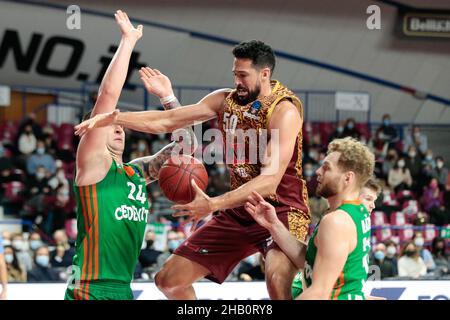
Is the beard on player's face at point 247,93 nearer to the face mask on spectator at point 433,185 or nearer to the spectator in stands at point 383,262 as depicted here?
the spectator in stands at point 383,262

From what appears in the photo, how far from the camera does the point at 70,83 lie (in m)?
18.5

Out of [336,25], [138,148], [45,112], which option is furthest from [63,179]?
[336,25]

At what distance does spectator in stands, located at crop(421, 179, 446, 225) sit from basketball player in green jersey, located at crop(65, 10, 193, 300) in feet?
35.5

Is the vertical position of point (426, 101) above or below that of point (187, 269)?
above

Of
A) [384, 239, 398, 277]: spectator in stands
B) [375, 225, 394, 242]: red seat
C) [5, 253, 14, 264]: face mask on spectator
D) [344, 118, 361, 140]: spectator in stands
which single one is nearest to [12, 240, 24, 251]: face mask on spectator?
[5, 253, 14, 264]: face mask on spectator

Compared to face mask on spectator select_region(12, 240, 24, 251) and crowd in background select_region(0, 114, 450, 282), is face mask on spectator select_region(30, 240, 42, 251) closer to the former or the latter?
crowd in background select_region(0, 114, 450, 282)

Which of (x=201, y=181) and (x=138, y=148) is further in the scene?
(x=138, y=148)

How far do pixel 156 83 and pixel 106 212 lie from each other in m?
1.63

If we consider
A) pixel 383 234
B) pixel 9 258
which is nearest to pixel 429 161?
pixel 383 234

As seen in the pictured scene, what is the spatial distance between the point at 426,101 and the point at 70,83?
8.33m

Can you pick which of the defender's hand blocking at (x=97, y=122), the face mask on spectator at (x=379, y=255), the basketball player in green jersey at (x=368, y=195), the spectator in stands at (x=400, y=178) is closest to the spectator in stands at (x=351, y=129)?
the spectator in stands at (x=400, y=178)

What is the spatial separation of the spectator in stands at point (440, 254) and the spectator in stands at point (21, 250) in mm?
5958

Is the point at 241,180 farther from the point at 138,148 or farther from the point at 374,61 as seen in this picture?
the point at 374,61
